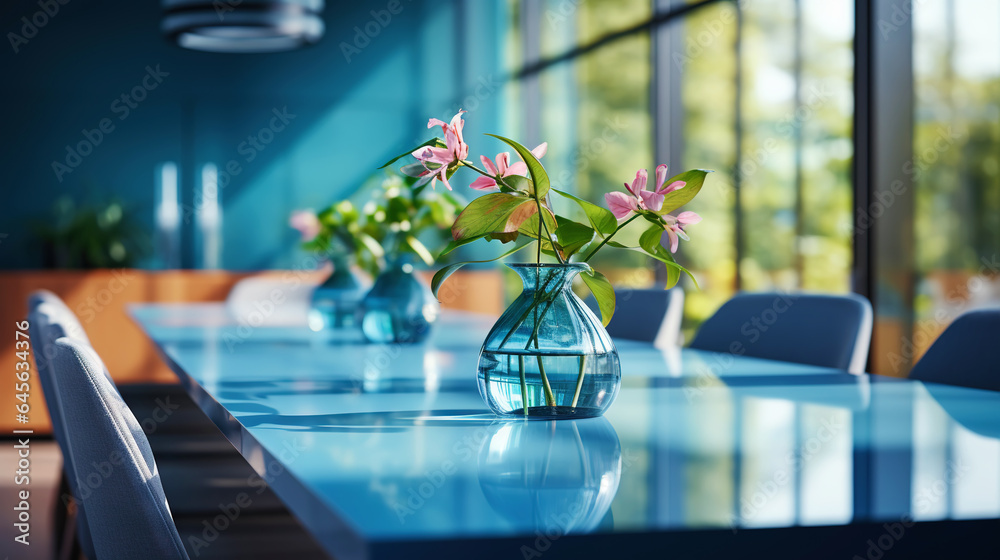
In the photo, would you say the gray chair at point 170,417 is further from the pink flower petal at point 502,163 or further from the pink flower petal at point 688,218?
the pink flower petal at point 688,218

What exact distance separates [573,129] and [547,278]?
4670 millimetres

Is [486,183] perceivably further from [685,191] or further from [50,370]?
[50,370]

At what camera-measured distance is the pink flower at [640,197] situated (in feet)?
3.16

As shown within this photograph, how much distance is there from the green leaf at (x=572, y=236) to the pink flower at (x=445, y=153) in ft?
0.40

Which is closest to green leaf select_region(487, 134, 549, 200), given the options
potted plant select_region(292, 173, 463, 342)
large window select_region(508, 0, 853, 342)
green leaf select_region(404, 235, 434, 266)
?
potted plant select_region(292, 173, 463, 342)

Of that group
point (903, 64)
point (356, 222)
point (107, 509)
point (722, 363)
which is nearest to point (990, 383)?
point (722, 363)

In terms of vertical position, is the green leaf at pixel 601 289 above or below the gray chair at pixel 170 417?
above

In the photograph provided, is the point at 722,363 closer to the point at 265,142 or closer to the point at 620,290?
the point at 620,290

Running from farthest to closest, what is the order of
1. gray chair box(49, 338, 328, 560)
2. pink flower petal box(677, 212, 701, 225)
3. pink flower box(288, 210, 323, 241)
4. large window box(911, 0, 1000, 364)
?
1. large window box(911, 0, 1000, 364)
2. pink flower box(288, 210, 323, 241)
3. pink flower petal box(677, 212, 701, 225)
4. gray chair box(49, 338, 328, 560)

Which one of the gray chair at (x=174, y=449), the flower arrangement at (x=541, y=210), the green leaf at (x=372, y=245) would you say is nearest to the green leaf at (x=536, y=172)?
the flower arrangement at (x=541, y=210)

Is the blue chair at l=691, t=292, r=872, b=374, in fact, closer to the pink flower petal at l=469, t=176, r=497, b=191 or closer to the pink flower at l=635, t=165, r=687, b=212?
the pink flower at l=635, t=165, r=687, b=212

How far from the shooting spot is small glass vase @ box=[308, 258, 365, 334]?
232cm

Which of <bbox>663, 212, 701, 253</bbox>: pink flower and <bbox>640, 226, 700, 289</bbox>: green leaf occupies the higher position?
<bbox>663, 212, 701, 253</bbox>: pink flower

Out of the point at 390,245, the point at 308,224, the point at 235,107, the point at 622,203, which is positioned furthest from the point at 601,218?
the point at 235,107
